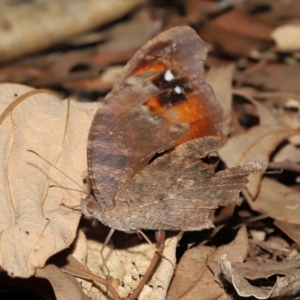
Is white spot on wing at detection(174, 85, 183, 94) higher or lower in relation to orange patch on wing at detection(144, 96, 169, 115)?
higher

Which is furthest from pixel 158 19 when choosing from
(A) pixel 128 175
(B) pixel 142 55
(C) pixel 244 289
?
(C) pixel 244 289

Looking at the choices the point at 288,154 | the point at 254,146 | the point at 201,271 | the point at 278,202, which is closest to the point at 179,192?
the point at 201,271

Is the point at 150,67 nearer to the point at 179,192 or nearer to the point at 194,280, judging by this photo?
the point at 179,192

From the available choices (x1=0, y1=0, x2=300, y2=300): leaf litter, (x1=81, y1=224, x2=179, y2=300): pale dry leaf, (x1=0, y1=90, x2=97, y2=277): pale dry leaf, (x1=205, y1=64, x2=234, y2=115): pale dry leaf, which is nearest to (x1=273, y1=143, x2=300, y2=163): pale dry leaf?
(x1=0, y1=0, x2=300, y2=300): leaf litter

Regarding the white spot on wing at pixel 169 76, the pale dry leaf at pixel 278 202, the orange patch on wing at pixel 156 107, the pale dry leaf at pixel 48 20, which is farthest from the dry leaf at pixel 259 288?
the pale dry leaf at pixel 48 20

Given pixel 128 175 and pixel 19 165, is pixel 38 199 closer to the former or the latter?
pixel 19 165

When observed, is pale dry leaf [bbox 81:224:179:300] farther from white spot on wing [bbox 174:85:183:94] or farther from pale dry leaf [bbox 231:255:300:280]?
white spot on wing [bbox 174:85:183:94]

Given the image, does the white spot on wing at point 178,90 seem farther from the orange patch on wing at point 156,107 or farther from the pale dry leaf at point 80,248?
the pale dry leaf at point 80,248
